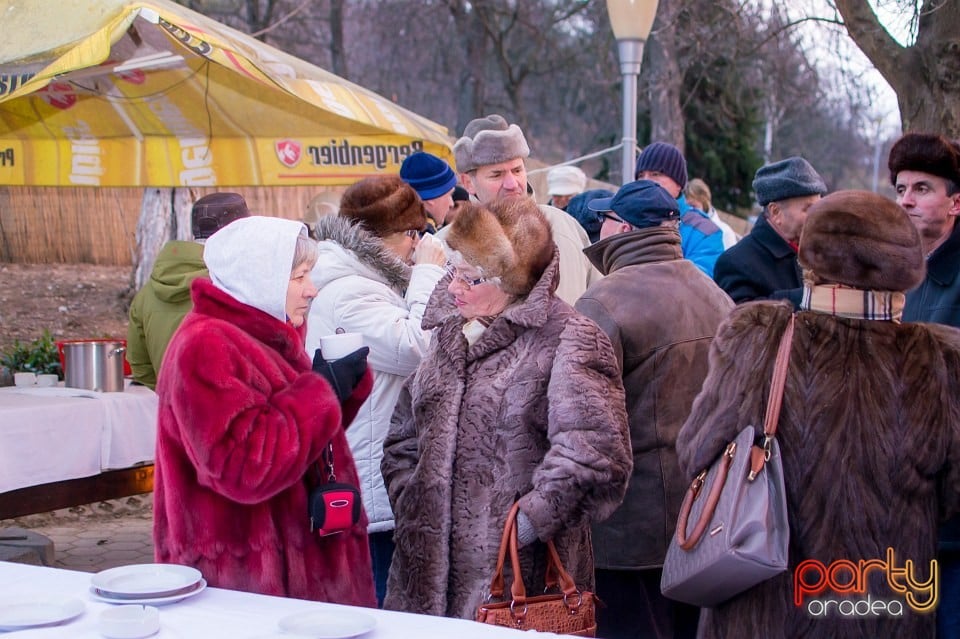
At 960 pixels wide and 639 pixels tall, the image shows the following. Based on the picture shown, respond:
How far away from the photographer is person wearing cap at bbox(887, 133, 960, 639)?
3.34m

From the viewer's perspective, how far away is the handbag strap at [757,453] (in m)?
2.53

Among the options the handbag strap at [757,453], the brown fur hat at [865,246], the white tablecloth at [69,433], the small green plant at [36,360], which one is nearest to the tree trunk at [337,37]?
the small green plant at [36,360]

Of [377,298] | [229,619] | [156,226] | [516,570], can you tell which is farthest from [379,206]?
[156,226]

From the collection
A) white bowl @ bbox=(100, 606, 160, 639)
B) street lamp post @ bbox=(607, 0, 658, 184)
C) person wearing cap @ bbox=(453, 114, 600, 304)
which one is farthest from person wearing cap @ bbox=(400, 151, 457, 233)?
white bowl @ bbox=(100, 606, 160, 639)

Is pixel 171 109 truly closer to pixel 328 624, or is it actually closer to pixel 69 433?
pixel 69 433

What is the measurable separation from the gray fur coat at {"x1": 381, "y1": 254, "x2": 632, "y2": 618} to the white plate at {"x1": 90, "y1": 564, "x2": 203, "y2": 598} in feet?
2.54

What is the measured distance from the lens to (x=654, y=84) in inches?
738

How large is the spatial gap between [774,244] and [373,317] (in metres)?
1.67

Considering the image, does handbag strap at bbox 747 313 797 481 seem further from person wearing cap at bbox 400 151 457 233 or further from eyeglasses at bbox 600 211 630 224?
person wearing cap at bbox 400 151 457 233

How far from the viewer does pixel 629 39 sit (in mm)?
7676

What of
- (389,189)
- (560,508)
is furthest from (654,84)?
(560,508)

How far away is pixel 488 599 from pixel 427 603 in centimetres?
22

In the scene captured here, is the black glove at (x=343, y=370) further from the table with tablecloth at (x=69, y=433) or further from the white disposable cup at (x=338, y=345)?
the table with tablecloth at (x=69, y=433)

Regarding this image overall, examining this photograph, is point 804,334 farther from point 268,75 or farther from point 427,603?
point 268,75
